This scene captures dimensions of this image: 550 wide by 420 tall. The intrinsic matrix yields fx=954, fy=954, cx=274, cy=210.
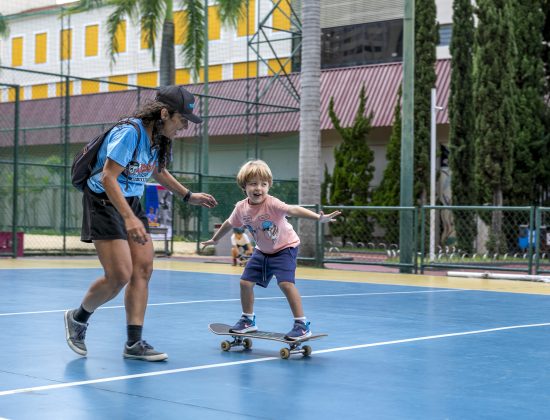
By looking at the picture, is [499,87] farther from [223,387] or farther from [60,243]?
[223,387]

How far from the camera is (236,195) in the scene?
24.4 meters

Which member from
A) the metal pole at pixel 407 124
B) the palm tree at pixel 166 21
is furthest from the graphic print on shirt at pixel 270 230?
the palm tree at pixel 166 21

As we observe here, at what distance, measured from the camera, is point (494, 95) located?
22859 mm

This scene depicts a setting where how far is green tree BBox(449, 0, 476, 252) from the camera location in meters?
24.3

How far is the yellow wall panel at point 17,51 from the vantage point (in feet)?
155

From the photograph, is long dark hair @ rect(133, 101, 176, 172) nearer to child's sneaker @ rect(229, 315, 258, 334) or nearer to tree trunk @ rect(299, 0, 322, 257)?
child's sneaker @ rect(229, 315, 258, 334)

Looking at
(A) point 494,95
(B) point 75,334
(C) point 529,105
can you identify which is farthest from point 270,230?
(C) point 529,105

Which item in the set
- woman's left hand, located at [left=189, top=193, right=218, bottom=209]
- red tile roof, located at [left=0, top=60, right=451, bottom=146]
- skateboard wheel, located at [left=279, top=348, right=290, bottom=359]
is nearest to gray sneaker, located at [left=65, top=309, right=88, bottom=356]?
woman's left hand, located at [left=189, top=193, right=218, bottom=209]

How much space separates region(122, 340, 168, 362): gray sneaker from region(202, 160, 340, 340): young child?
0.84 meters

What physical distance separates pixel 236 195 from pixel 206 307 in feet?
47.6

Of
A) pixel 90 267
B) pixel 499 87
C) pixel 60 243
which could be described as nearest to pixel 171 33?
pixel 60 243

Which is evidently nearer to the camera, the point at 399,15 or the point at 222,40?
the point at 399,15

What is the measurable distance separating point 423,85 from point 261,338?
19575 mm

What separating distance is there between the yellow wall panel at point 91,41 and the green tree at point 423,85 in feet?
75.2
